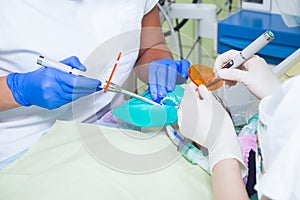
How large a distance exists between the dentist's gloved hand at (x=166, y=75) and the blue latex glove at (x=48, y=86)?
6.7 inches

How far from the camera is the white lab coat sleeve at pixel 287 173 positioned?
0.47 m

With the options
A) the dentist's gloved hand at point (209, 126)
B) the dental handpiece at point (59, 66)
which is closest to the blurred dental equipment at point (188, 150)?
the dentist's gloved hand at point (209, 126)

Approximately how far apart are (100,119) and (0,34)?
0.35 m

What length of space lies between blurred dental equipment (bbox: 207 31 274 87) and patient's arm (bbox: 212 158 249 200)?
225mm

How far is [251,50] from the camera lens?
0.84 metres

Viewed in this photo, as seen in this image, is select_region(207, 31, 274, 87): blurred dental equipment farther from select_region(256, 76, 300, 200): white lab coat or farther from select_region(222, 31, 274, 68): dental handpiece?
select_region(256, 76, 300, 200): white lab coat

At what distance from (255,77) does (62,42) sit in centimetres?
52

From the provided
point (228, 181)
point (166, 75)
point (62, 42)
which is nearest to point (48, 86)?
point (62, 42)

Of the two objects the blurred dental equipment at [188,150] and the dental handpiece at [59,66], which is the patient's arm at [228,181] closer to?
the blurred dental equipment at [188,150]

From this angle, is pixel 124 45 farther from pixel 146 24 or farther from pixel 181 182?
pixel 181 182

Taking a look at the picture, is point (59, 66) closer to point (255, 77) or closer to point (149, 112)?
point (149, 112)

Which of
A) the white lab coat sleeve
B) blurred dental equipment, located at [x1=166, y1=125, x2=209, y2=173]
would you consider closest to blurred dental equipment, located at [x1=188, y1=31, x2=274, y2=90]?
blurred dental equipment, located at [x1=166, y1=125, x2=209, y2=173]

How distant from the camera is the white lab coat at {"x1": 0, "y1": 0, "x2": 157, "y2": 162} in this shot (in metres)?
1.03

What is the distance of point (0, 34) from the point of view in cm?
101
